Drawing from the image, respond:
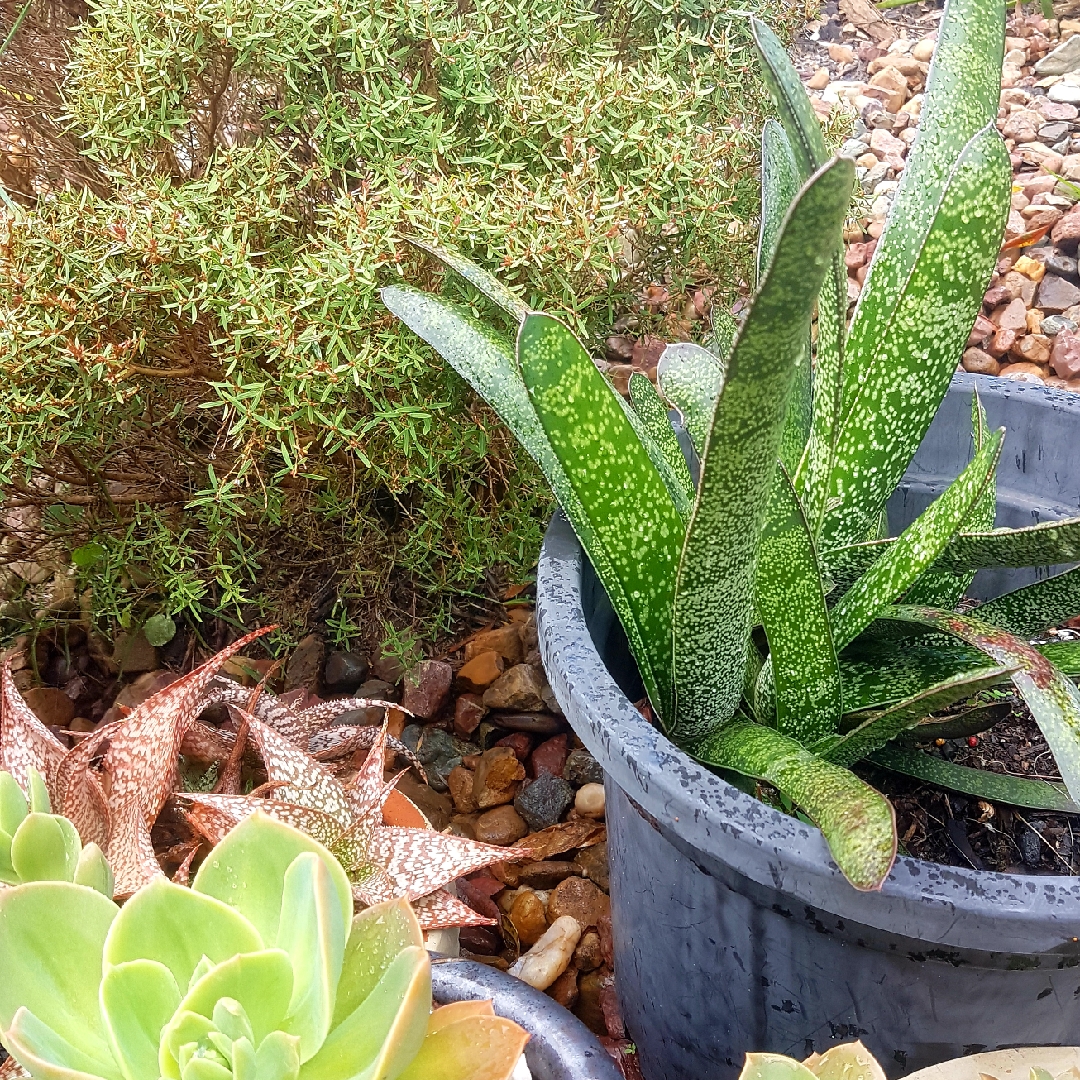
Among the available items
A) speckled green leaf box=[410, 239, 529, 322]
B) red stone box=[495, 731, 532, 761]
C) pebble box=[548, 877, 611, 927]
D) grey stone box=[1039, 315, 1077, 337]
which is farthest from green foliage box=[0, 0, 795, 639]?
grey stone box=[1039, 315, 1077, 337]

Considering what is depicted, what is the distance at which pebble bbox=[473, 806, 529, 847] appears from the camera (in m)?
1.17

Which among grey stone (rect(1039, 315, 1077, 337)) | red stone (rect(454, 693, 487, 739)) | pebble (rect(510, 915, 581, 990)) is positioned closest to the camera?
pebble (rect(510, 915, 581, 990))

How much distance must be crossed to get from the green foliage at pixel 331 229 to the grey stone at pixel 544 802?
312mm

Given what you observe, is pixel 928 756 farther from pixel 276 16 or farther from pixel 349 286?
pixel 276 16

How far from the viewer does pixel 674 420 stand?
36.8 inches

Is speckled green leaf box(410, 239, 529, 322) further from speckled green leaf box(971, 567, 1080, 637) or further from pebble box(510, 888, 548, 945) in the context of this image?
pebble box(510, 888, 548, 945)

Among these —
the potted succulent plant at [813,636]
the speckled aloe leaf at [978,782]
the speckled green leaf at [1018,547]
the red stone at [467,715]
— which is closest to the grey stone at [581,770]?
the red stone at [467,715]

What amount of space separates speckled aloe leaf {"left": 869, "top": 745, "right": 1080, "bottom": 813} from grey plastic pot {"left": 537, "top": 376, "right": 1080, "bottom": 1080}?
13 cm

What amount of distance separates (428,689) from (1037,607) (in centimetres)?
78

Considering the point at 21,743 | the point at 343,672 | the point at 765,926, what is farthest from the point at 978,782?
the point at 343,672

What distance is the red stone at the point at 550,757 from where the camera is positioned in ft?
4.07

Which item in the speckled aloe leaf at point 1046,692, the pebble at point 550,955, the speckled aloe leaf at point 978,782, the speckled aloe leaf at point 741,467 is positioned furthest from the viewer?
the pebble at point 550,955

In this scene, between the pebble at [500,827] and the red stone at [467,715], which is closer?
the pebble at [500,827]

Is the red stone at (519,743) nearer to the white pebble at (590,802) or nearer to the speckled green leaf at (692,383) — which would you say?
the white pebble at (590,802)
